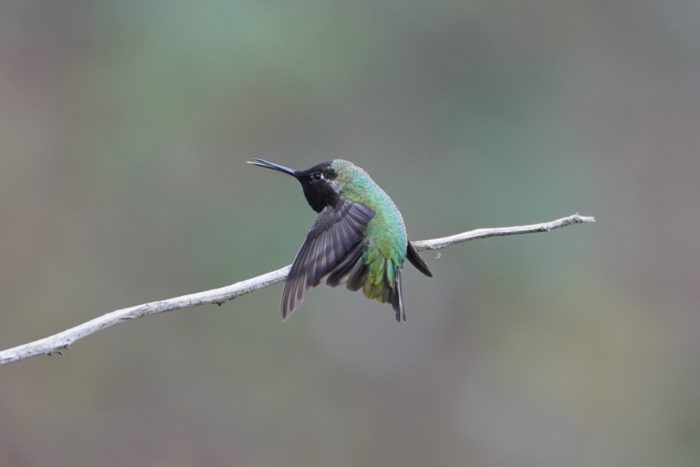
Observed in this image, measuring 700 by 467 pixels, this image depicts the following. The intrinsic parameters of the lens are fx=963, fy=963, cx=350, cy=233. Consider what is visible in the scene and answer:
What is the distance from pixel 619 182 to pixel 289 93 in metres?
4.80

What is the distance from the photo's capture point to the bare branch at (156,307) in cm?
290

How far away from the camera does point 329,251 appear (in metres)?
4.23

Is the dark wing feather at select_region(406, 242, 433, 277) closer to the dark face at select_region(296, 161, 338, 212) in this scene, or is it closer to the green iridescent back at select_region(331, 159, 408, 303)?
the green iridescent back at select_region(331, 159, 408, 303)

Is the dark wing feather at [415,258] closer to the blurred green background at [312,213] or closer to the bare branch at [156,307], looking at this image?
the bare branch at [156,307]

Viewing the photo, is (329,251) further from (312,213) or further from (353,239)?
(312,213)

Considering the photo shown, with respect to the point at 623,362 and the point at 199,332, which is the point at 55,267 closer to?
the point at 199,332

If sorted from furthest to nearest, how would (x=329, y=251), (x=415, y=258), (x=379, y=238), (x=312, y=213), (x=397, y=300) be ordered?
(x=312, y=213) < (x=415, y=258) < (x=379, y=238) < (x=397, y=300) < (x=329, y=251)

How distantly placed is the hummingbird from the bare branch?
0.16 m

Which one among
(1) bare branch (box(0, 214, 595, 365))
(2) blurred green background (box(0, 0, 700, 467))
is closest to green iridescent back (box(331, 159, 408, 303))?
(1) bare branch (box(0, 214, 595, 365))

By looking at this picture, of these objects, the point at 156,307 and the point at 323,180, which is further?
the point at 323,180

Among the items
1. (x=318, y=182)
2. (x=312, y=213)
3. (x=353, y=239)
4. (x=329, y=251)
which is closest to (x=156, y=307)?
(x=329, y=251)

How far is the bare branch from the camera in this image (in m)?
2.90

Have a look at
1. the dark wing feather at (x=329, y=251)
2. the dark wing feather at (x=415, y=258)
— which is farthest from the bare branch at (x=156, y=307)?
the dark wing feather at (x=415, y=258)

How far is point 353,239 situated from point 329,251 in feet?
0.85
